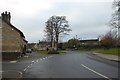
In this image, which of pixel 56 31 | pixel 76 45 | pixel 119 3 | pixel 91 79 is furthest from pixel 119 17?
pixel 76 45

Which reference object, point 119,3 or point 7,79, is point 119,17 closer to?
point 119,3

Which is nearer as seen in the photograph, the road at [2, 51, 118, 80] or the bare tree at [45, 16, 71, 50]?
the road at [2, 51, 118, 80]

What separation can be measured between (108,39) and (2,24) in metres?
67.9

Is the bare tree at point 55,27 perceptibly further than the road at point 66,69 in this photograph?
Yes

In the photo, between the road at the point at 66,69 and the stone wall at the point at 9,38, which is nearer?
the road at the point at 66,69

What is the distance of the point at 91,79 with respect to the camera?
14.1m

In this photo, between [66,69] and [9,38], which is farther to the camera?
[9,38]

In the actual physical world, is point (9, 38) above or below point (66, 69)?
above

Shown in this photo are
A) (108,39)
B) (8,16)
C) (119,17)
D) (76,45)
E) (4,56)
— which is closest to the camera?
(4,56)

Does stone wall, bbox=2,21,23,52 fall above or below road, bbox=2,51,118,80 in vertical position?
above

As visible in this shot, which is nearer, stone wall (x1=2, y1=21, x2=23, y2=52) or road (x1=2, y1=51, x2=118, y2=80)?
road (x1=2, y1=51, x2=118, y2=80)

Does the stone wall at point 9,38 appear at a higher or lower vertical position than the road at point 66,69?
higher

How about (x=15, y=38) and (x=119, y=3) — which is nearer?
(x=119, y=3)

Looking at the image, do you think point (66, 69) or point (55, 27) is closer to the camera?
point (66, 69)
